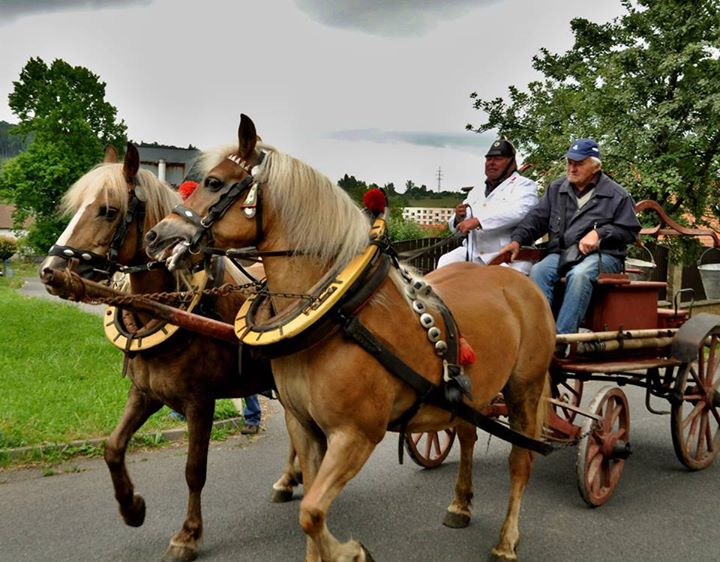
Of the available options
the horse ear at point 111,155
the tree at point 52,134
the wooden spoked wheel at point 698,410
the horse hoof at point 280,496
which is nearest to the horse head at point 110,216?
the horse ear at point 111,155

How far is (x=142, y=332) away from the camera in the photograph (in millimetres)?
3559

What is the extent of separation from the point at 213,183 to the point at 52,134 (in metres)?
32.8

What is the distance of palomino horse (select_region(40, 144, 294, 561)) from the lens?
Answer: 11.4 ft

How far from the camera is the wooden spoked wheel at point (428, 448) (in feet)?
16.6

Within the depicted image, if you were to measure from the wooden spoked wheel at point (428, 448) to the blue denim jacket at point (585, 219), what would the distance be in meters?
1.66

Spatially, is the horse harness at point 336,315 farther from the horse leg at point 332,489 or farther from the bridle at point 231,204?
the horse leg at point 332,489

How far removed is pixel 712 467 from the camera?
5.38m

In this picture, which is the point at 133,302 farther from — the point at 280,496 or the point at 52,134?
the point at 52,134

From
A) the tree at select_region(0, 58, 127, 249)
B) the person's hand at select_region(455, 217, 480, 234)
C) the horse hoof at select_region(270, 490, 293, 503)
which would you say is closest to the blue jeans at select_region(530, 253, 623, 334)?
the person's hand at select_region(455, 217, 480, 234)

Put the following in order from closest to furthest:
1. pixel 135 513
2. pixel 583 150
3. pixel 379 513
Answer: pixel 135 513, pixel 379 513, pixel 583 150

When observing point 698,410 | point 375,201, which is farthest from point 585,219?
point 375,201

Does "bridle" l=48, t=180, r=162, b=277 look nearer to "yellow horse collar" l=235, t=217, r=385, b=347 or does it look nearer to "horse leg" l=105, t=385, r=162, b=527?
"horse leg" l=105, t=385, r=162, b=527

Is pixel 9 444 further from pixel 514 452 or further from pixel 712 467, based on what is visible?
pixel 712 467

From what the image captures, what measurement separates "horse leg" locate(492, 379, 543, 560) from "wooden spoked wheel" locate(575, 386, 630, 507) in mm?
554
